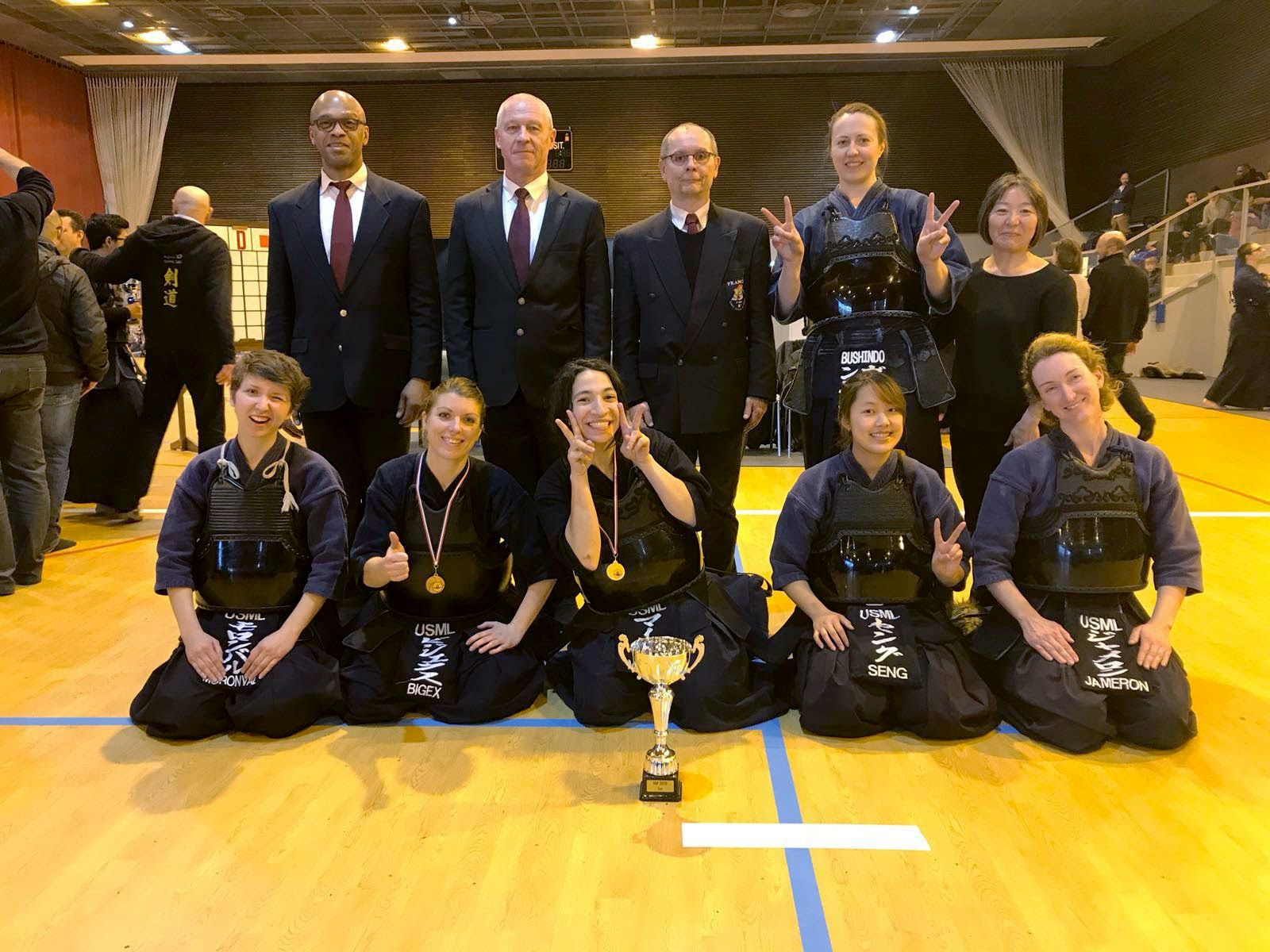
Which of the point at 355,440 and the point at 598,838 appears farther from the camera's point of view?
the point at 355,440

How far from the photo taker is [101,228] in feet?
17.1

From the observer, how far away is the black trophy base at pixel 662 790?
7.34 ft

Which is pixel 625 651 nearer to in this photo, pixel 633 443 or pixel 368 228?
pixel 633 443

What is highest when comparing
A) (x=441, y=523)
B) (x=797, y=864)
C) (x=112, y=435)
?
(x=112, y=435)

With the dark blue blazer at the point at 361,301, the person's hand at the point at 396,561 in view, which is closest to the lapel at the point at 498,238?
the dark blue blazer at the point at 361,301

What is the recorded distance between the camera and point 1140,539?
8.62 feet

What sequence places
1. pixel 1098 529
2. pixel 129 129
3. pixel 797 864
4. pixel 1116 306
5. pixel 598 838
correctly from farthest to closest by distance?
1. pixel 129 129
2. pixel 1116 306
3. pixel 1098 529
4. pixel 598 838
5. pixel 797 864

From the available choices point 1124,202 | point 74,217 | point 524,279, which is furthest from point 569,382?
point 1124,202

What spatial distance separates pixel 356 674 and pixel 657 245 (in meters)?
1.62

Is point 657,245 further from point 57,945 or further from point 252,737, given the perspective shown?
point 57,945

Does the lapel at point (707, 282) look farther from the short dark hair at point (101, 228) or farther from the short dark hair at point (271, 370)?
the short dark hair at point (101, 228)

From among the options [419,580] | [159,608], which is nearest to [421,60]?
[159,608]

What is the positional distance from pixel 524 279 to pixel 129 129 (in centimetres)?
1310

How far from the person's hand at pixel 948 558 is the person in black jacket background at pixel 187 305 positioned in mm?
3465
